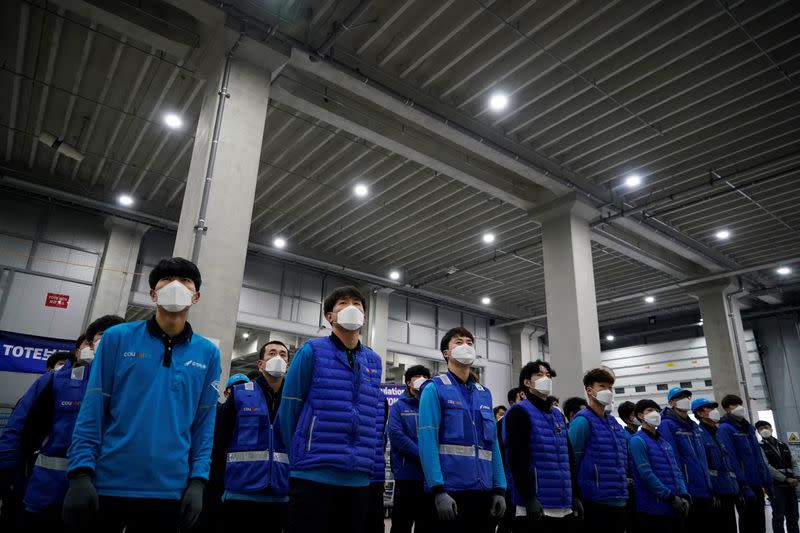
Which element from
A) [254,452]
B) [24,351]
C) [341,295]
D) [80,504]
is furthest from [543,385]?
[24,351]

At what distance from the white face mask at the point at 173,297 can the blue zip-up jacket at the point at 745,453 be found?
693cm

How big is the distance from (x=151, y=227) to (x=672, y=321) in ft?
65.0

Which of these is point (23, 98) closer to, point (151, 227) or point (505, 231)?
point (151, 227)

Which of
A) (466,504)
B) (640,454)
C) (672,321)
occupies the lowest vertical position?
(466,504)

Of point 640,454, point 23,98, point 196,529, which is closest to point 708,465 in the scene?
point 640,454

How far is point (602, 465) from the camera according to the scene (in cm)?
443

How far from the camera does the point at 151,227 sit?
13.3m

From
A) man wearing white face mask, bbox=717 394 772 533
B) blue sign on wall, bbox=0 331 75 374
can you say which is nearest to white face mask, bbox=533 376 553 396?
man wearing white face mask, bbox=717 394 772 533

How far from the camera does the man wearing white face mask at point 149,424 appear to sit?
2.03 meters

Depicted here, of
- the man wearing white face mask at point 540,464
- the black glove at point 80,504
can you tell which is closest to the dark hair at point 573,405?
the man wearing white face mask at point 540,464

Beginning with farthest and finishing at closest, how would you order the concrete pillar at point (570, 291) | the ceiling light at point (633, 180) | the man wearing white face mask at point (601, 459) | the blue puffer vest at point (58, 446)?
the ceiling light at point (633, 180) < the concrete pillar at point (570, 291) < the man wearing white face mask at point (601, 459) < the blue puffer vest at point (58, 446)

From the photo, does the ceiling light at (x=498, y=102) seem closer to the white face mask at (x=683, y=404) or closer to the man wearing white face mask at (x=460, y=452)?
the white face mask at (x=683, y=404)

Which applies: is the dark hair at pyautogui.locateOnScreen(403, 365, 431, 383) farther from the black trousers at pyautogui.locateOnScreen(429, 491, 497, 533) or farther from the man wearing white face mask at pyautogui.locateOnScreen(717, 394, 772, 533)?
the man wearing white face mask at pyautogui.locateOnScreen(717, 394, 772, 533)

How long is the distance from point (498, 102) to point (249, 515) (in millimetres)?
7513
